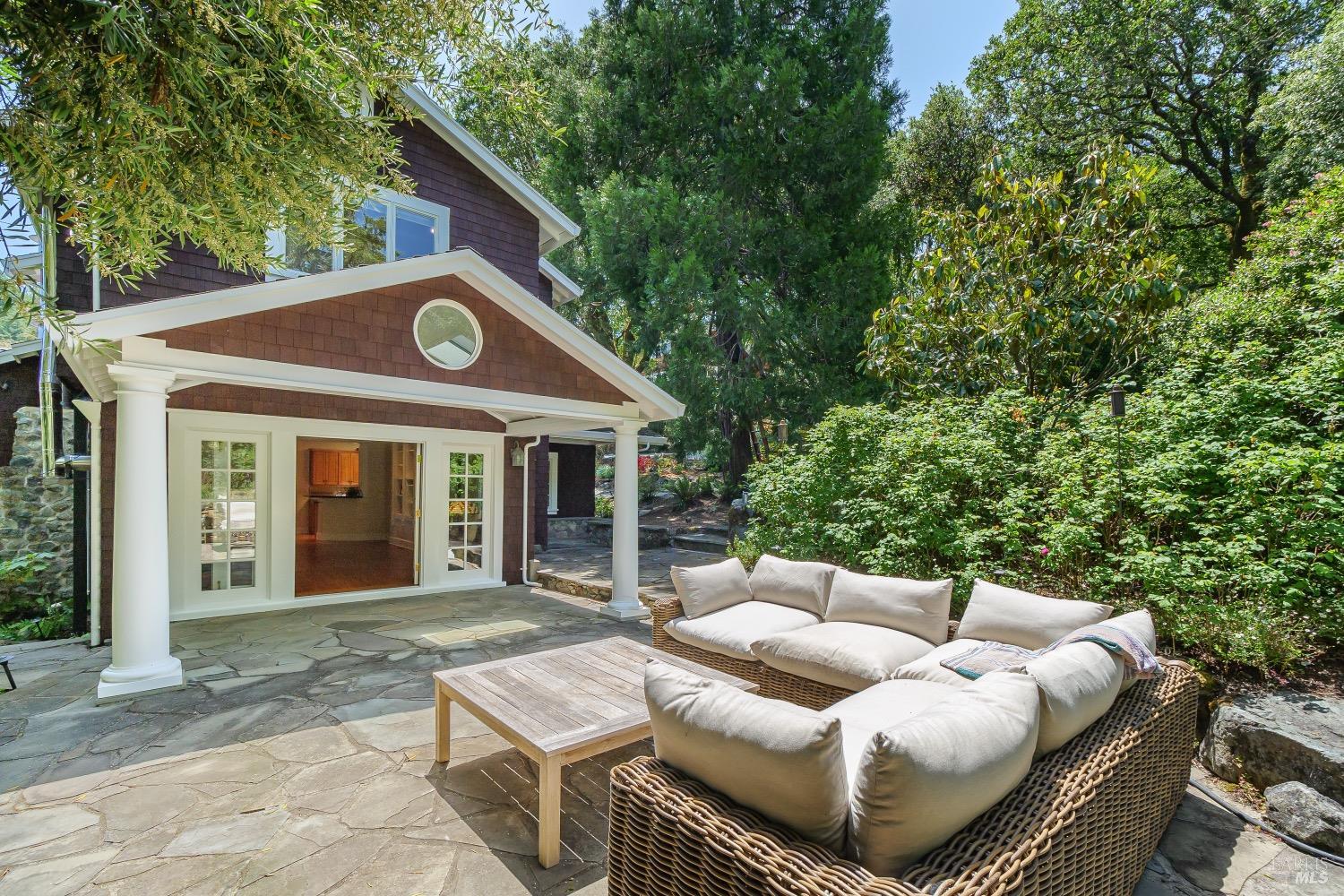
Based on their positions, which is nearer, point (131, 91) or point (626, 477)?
point (131, 91)

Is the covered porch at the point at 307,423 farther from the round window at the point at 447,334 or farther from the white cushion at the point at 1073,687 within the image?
the white cushion at the point at 1073,687

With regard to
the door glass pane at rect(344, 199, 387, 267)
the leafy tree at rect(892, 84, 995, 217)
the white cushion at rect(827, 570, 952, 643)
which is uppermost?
the leafy tree at rect(892, 84, 995, 217)

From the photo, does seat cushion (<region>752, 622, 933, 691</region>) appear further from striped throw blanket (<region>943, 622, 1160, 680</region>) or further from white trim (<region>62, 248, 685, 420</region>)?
white trim (<region>62, 248, 685, 420</region>)

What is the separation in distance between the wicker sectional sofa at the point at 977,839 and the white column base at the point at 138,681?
13.1ft

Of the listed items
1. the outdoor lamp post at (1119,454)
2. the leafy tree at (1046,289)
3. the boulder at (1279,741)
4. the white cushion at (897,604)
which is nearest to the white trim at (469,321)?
the white cushion at (897,604)

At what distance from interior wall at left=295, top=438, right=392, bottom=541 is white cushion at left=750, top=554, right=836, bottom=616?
32.6 feet

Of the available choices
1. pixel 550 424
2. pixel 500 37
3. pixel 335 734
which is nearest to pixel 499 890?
pixel 335 734

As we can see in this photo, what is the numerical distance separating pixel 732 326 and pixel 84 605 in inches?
352

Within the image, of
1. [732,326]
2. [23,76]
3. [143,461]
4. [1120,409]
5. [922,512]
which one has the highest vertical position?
[732,326]

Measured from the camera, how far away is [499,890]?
2283 mm

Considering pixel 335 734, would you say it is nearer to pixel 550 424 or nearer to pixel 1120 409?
pixel 550 424

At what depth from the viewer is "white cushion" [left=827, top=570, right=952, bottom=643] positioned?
12.1 ft

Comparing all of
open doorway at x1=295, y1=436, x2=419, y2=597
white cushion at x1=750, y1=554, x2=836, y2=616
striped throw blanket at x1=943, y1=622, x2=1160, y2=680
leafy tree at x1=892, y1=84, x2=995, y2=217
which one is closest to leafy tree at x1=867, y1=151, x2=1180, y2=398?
white cushion at x1=750, y1=554, x2=836, y2=616

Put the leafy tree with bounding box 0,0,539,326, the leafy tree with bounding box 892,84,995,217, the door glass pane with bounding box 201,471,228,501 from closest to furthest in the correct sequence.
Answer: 1. the leafy tree with bounding box 0,0,539,326
2. the door glass pane with bounding box 201,471,228,501
3. the leafy tree with bounding box 892,84,995,217
